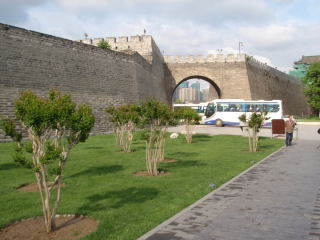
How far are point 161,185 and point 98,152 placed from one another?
6.83 meters

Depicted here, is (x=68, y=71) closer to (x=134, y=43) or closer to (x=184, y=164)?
(x=184, y=164)

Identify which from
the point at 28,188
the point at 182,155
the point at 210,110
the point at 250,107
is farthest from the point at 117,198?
the point at 210,110

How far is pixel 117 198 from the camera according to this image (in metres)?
7.07

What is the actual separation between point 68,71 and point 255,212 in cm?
1849

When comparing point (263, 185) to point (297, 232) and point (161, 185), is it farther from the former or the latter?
point (297, 232)

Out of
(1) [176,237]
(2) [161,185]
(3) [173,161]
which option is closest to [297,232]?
(1) [176,237]

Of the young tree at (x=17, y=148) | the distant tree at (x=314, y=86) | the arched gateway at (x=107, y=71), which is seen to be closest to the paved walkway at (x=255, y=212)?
the young tree at (x=17, y=148)

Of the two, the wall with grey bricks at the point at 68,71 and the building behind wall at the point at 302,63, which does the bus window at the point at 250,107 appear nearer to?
the wall with grey bricks at the point at 68,71

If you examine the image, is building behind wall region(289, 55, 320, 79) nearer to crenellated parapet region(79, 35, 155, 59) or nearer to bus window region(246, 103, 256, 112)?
bus window region(246, 103, 256, 112)

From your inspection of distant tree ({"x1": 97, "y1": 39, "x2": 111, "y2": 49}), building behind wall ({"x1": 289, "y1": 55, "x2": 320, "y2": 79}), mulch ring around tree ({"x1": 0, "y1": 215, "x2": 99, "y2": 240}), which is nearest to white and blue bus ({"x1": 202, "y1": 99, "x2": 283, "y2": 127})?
distant tree ({"x1": 97, "y1": 39, "x2": 111, "y2": 49})

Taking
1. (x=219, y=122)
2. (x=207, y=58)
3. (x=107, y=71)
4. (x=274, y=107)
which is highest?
(x=207, y=58)

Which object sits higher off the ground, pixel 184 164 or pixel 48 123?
pixel 48 123

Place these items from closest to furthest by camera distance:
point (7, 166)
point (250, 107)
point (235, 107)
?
point (7, 166) < point (250, 107) < point (235, 107)

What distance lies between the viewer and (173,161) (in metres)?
12.4
